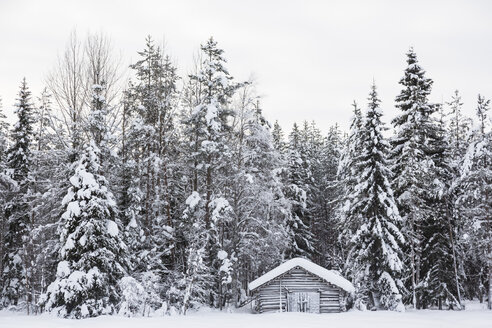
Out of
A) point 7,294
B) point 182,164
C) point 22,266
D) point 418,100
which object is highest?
point 418,100

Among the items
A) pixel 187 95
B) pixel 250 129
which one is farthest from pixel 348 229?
pixel 187 95

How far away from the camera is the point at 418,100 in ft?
108

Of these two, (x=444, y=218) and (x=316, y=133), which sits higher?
(x=316, y=133)

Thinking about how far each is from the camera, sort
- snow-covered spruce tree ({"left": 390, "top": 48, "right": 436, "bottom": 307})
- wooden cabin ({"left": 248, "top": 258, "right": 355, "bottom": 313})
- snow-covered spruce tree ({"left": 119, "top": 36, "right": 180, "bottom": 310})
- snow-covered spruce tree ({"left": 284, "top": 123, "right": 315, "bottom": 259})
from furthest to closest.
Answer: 1. snow-covered spruce tree ({"left": 284, "top": 123, "right": 315, "bottom": 259})
2. wooden cabin ({"left": 248, "top": 258, "right": 355, "bottom": 313})
3. snow-covered spruce tree ({"left": 390, "top": 48, "right": 436, "bottom": 307})
4. snow-covered spruce tree ({"left": 119, "top": 36, "right": 180, "bottom": 310})

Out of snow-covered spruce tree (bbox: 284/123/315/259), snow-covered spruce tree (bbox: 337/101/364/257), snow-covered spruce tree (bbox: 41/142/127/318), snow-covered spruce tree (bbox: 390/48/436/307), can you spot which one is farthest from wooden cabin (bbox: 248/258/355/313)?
snow-covered spruce tree (bbox: 41/142/127/318)

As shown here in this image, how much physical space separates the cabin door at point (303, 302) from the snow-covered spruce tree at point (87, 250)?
13.6 metres

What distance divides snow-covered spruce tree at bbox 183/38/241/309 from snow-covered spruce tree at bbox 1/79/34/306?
13253 mm

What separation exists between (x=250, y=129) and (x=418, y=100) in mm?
13044

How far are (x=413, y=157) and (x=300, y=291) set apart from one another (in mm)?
12996

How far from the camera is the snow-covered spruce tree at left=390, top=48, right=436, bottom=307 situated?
30969 millimetres

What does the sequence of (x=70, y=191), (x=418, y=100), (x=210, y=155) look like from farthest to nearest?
(x=418, y=100), (x=210, y=155), (x=70, y=191)

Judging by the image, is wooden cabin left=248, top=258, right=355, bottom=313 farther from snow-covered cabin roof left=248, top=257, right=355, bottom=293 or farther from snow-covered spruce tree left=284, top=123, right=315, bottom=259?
snow-covered spruce tree left=284, top=123, right=315, bottom=259

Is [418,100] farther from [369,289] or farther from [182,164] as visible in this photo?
[182,164]

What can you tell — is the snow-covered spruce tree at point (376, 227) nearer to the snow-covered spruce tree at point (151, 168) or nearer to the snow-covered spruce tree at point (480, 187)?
the snow-covered spruce tree at point (480, 187)
